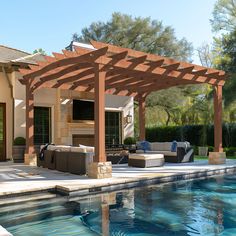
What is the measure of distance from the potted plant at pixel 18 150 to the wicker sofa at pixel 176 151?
488 cm

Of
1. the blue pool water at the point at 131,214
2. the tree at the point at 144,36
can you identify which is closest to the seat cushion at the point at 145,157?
the blue pool water at the point at 131,214

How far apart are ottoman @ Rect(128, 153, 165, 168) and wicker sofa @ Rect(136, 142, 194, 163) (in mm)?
1545

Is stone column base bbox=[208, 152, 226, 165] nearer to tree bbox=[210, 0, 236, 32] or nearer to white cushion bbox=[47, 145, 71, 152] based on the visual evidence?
A: white cushion bbox=[47, 145, 71, 152]

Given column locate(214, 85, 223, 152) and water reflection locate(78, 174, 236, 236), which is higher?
column locate(214, 85, 223, 152)

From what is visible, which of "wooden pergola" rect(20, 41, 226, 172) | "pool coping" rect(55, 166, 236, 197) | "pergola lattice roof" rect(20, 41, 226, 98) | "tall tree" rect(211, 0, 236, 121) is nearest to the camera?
"pool coping" rect(55, 166, 236, 197)

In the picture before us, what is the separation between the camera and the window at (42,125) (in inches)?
576

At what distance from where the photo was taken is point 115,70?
1054cm

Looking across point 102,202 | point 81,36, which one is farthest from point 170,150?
point 81,36

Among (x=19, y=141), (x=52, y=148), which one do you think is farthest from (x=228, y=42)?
(x=19, y=141)

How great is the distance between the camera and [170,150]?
13078 mm

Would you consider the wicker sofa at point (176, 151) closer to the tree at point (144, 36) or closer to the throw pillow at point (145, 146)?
the throw pillow at point (145, 146)

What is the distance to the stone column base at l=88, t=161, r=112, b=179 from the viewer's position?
337 inches

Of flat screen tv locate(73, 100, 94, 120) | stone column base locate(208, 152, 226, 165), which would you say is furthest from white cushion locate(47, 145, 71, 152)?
stone column base locate(208, 152, 226, 165)

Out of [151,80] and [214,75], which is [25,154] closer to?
[151,80]
